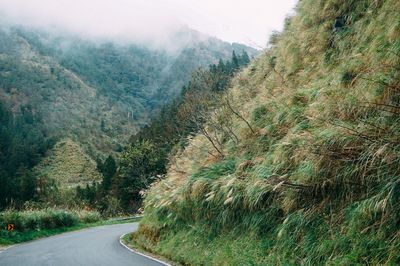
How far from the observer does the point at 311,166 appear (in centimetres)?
825

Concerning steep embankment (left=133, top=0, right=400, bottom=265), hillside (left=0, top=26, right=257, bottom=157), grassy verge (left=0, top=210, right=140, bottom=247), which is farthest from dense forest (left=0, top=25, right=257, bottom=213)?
steep embankment (left=133, top=0, right=400, bottom=265)

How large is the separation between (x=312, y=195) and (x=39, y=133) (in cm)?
10392

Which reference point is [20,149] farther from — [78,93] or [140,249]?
[140,249]

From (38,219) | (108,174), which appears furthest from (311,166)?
(108,174)

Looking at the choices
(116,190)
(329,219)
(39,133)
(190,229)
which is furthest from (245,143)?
(39,133)

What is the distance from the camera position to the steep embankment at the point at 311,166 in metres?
6.89

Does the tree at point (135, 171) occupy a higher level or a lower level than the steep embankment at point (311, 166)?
lower

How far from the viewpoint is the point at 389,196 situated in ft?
20.5

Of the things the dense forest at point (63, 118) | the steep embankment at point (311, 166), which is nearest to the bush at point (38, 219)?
the dense forest at point (63, 118)

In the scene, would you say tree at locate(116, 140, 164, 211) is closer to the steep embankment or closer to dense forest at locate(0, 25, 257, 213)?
dense forest at locate(0, 25, 257, 213)

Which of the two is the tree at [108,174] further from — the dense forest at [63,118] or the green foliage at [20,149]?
the green foliage at [20,149]

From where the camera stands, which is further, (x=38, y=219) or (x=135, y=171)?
(x=135, y=171)

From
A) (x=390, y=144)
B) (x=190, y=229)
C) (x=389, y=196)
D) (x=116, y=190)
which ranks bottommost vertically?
(x=116, y=190)

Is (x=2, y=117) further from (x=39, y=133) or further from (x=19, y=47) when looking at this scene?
(x=19, y=47)
